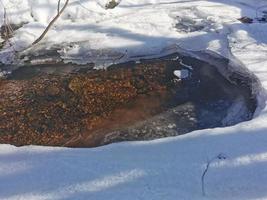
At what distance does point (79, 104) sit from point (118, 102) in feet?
A: 1.76

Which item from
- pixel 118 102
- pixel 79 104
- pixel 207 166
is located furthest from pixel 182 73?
pixel 207 166

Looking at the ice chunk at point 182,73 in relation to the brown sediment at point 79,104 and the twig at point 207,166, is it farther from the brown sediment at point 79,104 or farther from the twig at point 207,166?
the twig at point 207,166

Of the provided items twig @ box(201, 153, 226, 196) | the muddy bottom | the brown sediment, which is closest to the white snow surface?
twig @ box(201, 153, 226, 196)

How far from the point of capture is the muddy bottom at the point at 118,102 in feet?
16.7

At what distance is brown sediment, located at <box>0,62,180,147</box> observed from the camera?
510 cm

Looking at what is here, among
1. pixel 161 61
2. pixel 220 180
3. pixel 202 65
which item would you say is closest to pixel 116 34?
pixel 161 61

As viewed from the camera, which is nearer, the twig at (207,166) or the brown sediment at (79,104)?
the twig at (207,166)

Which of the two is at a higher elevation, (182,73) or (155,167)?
(155,167)

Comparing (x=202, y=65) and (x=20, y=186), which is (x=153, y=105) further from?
(x=20, y=186)

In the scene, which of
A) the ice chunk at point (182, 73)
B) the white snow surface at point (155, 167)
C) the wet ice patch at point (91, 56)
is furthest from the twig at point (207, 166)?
the wet ice patch at point (91, 56)

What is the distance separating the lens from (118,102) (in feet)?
18.6

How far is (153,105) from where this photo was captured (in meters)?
5.58

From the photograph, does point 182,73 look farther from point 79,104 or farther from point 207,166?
point 207,166

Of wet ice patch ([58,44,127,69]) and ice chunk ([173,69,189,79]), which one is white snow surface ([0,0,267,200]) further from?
wet ice patch ([58,44,127,69])
